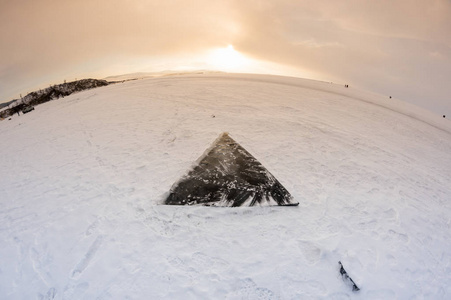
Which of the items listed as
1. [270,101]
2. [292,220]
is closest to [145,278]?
[292,220]

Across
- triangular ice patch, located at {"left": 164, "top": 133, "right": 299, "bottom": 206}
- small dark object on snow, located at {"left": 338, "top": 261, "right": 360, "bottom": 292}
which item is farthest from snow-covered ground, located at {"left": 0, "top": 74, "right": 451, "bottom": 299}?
triangular ice patch, located at {"left": 164, "top": 133, "right": 299, "bottom": 206}

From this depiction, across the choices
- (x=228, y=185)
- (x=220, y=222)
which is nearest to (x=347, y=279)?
(x=220, y=222)

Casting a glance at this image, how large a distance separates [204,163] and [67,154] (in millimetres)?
4080

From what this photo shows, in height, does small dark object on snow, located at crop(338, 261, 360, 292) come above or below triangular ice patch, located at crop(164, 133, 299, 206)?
below

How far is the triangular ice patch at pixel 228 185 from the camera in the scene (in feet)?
11.9

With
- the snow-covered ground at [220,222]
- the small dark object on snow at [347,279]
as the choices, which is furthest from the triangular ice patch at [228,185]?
the small dark object on snow at [347,279]

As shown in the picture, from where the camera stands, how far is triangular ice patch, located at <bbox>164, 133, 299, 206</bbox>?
364 centimetres

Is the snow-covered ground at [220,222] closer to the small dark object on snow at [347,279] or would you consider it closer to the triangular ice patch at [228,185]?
the small dark object on snow at [347,279]

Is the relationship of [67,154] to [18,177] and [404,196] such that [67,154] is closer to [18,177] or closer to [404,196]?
[18,177]

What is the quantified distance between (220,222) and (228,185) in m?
0.82

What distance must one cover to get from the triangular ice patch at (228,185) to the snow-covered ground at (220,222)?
18 centimetres

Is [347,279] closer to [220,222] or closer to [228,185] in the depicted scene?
[220,222]

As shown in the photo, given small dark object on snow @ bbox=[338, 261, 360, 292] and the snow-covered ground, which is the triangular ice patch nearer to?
the snow-covered ground

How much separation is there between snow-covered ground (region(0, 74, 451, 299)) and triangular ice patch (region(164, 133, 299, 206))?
18 cm
